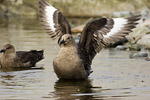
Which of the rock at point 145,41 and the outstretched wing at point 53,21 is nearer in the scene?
the outstretched wing at point 53,21

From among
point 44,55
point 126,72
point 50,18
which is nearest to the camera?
point 126,72

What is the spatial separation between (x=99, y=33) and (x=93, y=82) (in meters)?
1.17

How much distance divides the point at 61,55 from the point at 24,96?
1.52m

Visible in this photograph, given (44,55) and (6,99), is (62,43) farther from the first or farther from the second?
(44,55)

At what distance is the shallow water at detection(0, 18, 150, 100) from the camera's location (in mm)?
6824

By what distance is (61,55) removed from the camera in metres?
8.05

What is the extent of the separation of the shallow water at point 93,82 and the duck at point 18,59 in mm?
Answer: 185

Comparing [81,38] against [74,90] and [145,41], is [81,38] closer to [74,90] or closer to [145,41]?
[74,90]

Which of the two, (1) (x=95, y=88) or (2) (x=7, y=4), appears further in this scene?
(2) (x=7, y=4)

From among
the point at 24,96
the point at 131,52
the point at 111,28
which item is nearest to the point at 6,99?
the point at 24,96

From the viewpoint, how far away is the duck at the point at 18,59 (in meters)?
10.1

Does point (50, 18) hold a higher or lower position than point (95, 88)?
higher

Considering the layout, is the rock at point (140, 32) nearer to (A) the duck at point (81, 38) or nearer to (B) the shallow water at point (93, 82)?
(B) the shallow water at point (93, 82)

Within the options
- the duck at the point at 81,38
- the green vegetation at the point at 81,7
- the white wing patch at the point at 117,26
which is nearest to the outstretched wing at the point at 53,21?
the duck at the point at 81,38
